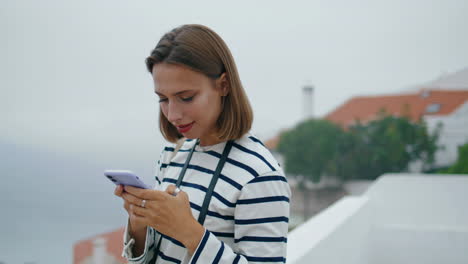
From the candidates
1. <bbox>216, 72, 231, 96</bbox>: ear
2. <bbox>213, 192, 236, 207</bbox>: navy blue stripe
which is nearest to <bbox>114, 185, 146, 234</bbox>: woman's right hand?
<bbox>213, 192, 236, 207</bbox>: navy blue stripe

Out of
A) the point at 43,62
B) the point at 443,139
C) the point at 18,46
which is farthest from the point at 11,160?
the point at 443,139

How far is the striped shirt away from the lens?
0.61 m

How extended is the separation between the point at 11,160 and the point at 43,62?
3.14 meters

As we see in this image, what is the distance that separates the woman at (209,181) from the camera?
60 centimetres

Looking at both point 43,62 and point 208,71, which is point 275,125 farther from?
point 208,71

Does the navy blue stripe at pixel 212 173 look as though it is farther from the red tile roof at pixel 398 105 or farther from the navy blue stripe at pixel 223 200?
the red tile roof at pixel 398 105

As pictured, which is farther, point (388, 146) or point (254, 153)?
point (388, 146)

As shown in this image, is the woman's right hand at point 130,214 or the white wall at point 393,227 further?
the white wall at point 393,227

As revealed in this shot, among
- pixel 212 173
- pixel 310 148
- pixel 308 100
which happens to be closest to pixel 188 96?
pixel 212 173

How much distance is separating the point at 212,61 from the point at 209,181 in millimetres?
199

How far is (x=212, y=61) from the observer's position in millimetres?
668

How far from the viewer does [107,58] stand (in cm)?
1027

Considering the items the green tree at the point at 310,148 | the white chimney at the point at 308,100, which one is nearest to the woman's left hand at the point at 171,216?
the green tree at the point at 310,148

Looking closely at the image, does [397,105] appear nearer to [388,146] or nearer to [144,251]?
[388,146]
